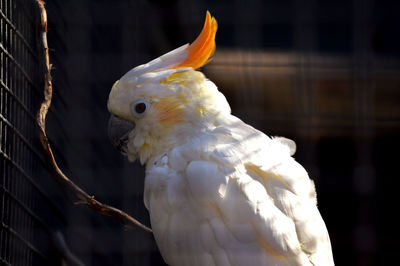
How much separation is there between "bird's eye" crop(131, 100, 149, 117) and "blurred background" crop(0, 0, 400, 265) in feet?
1.26

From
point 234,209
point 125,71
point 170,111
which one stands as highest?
point 125,71

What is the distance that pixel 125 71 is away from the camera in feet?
7.40

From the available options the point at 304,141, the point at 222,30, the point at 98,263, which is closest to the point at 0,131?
the point at 98,263

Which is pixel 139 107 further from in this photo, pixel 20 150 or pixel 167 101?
pixel 20 150

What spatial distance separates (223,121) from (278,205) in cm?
34

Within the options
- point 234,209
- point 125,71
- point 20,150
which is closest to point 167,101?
point 234,209

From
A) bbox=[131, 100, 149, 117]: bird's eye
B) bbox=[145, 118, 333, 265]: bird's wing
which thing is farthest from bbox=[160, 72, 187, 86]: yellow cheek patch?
bbox=[145, 118, 333, 265]: bird's wing

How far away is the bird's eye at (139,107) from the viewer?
1.65 meters

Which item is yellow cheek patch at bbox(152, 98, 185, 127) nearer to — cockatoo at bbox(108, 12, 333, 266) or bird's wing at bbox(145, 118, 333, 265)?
cockatoo at bbox(108, 12, 333, 266)

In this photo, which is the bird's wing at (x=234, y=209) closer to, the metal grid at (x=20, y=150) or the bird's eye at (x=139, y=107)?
the bird's eye at (x=139, y=107)

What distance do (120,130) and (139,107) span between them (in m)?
0.11

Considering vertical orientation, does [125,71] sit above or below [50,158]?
above

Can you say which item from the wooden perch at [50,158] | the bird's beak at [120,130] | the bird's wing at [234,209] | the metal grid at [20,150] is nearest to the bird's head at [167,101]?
the bird's beak at [120,130]

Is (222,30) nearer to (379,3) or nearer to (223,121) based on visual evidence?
(379,3)
